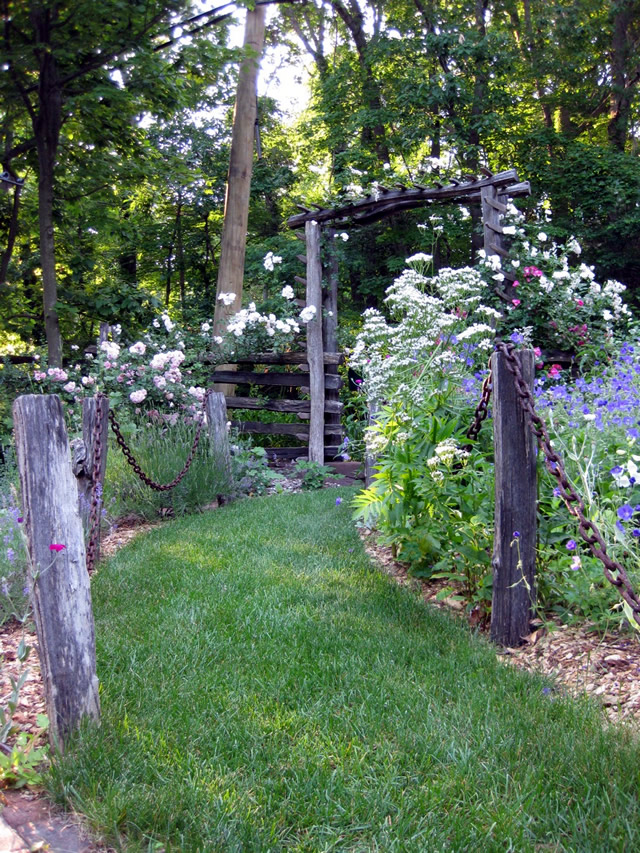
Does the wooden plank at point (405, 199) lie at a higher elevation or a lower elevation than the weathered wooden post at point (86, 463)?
higher

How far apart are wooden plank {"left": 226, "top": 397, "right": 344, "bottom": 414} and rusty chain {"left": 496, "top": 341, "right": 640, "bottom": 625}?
23.4ft

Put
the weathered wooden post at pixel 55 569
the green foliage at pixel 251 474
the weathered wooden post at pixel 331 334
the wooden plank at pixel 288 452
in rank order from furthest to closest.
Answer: the wooden plank at pixel 288 452 → the weathered wooden post at pixel 331 334 → the green foliage at pixel 251 474 → the weathered wooden post at pixel 55 569

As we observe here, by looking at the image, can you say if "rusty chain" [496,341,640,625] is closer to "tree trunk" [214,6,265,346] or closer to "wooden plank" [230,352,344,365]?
"wooden plank" [230,352,344,365]

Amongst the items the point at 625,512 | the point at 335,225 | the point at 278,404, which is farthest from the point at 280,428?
the point at 625,512

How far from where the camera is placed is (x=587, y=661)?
9.70ft

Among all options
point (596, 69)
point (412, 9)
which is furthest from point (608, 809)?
point (412, 9)

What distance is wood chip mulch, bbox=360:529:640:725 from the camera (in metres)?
2.68

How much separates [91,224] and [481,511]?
10.3 metres

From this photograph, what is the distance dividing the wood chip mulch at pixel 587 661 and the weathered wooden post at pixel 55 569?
1751 millimetres

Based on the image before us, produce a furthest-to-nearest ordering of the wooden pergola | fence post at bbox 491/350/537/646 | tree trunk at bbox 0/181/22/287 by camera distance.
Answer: tree trunk at bbox 0/181/22/287 < the wooden pergola < fence post at bbox 491/350/537/646

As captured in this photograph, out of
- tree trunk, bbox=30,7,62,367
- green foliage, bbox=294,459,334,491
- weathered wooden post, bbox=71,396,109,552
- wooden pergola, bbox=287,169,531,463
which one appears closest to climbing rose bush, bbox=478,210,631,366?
wooden pergola, bbox=287,169,531,463

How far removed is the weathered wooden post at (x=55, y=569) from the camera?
2334 millimetres

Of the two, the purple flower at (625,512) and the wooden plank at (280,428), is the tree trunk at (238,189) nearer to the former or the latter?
the wooden plank at (280,428)

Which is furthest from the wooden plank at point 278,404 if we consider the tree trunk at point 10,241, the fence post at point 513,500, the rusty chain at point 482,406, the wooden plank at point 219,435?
the fence post at point 513,500
